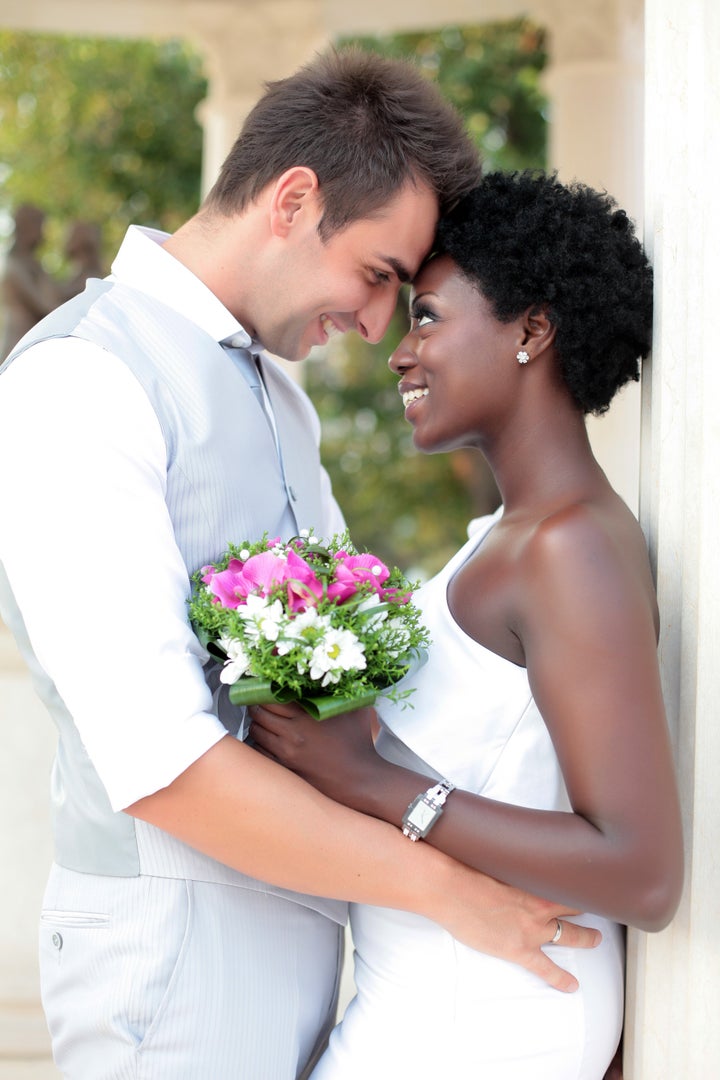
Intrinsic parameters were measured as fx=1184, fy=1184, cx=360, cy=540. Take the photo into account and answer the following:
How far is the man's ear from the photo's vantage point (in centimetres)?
279

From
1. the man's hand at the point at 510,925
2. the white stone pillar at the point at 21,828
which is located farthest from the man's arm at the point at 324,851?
the white stone pillar at the point at 21,828

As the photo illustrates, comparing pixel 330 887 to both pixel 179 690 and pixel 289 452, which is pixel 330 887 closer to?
pixel 179 690

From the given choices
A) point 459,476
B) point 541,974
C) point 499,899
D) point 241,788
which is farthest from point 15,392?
point 459,476

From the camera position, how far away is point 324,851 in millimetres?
2203

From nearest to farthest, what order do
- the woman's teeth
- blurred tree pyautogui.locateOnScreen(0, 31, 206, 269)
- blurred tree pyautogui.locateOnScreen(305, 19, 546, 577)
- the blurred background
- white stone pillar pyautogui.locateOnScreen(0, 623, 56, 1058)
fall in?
the woman's teeth
white stone pillar pyautogui.locateOnScreen(0, 623, 56, 1058)
blurred tree pyautogui.locateOnScreen(305, 19, 546, 577)
the blurred background
blurred tree pyautogui.locateOnScreen(0, 31, 206, 269)

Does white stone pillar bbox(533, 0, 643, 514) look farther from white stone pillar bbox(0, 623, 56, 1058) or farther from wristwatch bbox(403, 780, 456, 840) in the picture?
wristwatch bbox(403, 780, 456, 840)

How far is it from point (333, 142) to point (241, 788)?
60.9 inches

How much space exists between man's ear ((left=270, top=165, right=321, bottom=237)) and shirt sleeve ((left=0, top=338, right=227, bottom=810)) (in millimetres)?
813

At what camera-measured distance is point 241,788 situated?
216 centimetres

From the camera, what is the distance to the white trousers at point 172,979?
90.7 inches

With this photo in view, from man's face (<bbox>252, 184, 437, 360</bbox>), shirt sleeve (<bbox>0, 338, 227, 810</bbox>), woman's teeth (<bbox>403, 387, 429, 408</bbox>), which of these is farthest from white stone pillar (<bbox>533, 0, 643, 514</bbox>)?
shirt sleeve (<bbox>0, 338, 227, 810</bbox>)

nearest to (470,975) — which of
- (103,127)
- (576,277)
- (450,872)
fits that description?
(450,872)

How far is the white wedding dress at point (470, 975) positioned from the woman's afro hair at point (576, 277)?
0.66m

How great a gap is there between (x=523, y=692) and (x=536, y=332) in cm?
81
